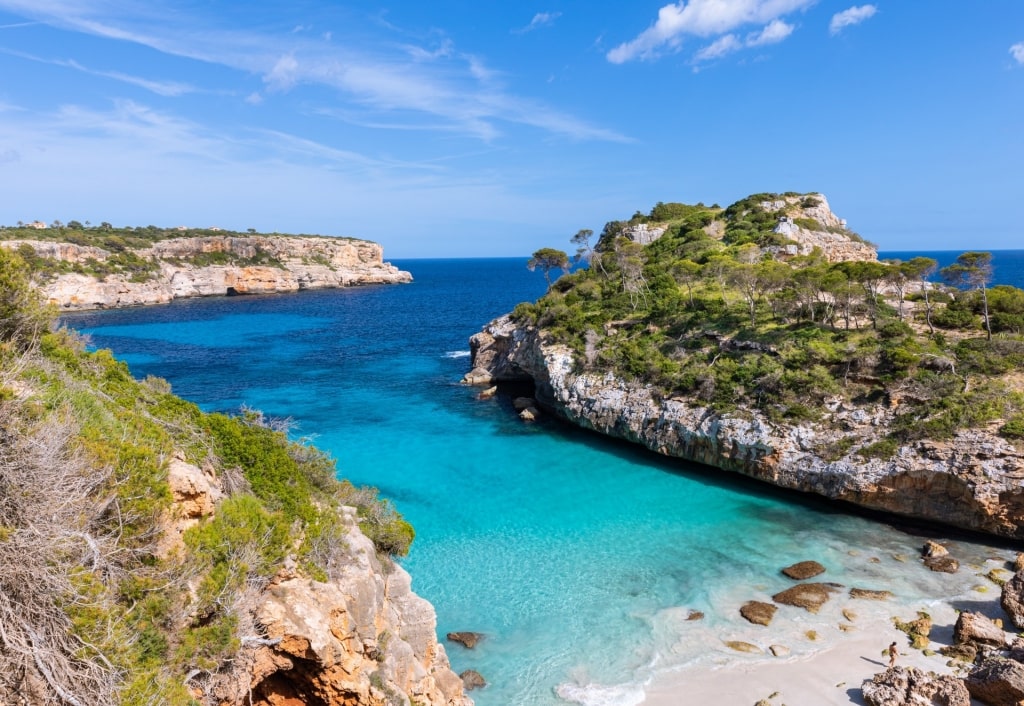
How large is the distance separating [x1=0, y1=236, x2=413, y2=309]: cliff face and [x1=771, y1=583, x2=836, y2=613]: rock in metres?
78.8

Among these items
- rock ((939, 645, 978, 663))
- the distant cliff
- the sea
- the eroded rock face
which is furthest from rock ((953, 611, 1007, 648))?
the eroded rock face

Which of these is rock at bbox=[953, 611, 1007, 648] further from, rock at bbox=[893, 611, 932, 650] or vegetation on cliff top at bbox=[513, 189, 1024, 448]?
vegetation on cliff top at bbox=[513, 189, 1024, 448]

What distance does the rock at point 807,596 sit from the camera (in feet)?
53.7

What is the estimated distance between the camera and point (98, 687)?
18.7 ft

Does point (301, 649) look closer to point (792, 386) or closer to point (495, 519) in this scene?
point (495, 519)

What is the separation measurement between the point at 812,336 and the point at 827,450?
7.09 m

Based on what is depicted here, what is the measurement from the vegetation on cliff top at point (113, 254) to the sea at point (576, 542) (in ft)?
181

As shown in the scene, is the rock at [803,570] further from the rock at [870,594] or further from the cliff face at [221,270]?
the cliff face at [221,270]

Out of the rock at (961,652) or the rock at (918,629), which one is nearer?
the rock at (961,652)

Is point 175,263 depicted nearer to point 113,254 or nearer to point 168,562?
point 113,254

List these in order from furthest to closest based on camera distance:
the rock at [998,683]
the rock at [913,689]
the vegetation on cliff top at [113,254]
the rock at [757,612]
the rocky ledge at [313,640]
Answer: the vegetation on cliff top at [113,254] → the rock at [757,612] → the rock at [913,689] → the rock at [998,683] → the rocky ledge at [313,640]

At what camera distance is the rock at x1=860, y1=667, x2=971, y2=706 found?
12.3m

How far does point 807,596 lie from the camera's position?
16703 mm

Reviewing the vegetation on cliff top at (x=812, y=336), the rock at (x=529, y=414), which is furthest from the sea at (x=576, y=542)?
the vegetation on cliff top at (x=812, y=336)
